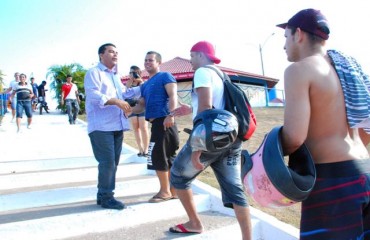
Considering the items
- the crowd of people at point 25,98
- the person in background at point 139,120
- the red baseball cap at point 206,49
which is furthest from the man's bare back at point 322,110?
the crowd of people at point 25,98

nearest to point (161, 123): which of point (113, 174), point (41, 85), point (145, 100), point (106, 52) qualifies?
point (145, 100)

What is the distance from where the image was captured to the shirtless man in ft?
5.90

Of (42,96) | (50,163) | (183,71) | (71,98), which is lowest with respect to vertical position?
(42,96)

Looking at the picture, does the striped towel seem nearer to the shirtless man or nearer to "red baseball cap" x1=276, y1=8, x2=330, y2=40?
the shirtless man

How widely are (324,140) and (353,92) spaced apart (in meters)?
0.30

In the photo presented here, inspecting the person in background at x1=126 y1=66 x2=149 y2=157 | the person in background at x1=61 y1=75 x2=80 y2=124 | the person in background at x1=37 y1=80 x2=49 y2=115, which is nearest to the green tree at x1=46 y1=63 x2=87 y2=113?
the person in background at x1=37 y1=80 x2=49 y2=115

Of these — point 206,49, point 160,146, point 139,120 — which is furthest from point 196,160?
point 139,120

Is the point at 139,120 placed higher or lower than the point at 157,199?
higher

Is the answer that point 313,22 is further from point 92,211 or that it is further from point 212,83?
point 92,211

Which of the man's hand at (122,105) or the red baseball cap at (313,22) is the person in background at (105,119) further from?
the red baseball cap at (313,22)

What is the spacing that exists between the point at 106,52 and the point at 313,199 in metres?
3.21

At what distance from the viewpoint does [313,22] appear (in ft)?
6.35

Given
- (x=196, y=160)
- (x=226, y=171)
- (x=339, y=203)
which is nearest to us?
(x=339, y=203)

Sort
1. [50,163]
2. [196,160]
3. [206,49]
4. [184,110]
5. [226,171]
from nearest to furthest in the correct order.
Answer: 1. [196,160]
2. [226,171]
3. [206,49]
4. [184,110]
5. [50,163]
